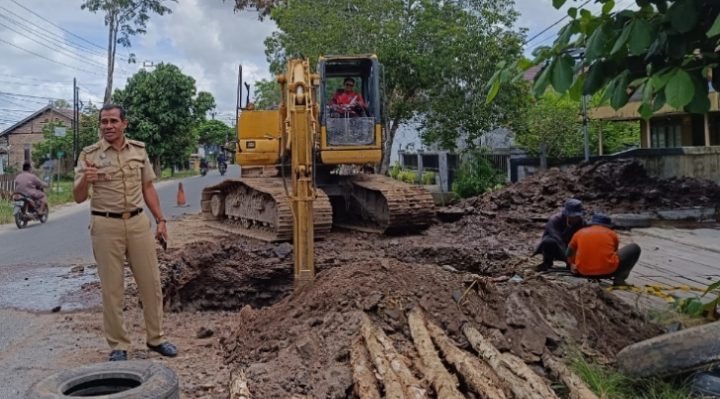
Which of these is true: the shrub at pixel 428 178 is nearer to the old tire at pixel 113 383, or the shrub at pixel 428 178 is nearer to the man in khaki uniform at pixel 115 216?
the man in khaki uniform at pixel 115 216

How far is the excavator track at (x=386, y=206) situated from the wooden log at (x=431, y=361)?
666 centimetres

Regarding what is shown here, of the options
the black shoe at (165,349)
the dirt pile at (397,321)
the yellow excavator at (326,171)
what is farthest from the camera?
the yellow excavator at (326,171)

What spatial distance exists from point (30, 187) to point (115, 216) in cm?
1318

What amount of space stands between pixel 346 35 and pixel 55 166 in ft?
85.0

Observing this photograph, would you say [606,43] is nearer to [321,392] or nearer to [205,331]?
[321,392]

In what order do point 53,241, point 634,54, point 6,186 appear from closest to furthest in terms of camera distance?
point 634,54, point 53,241, point 6,186

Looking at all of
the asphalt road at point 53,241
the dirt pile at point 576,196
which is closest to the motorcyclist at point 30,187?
the asphalt road at point 53,241

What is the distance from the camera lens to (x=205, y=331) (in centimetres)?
689

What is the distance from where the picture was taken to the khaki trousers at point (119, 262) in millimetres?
5625

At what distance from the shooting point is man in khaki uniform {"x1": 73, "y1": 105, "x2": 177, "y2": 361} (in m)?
5.60

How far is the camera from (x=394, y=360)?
483cm

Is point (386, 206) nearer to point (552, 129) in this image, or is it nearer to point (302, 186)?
point (302, 186)

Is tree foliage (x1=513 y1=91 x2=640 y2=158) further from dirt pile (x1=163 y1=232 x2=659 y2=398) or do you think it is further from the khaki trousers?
the khaki trousers

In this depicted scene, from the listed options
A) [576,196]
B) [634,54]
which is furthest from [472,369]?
[576,196]
